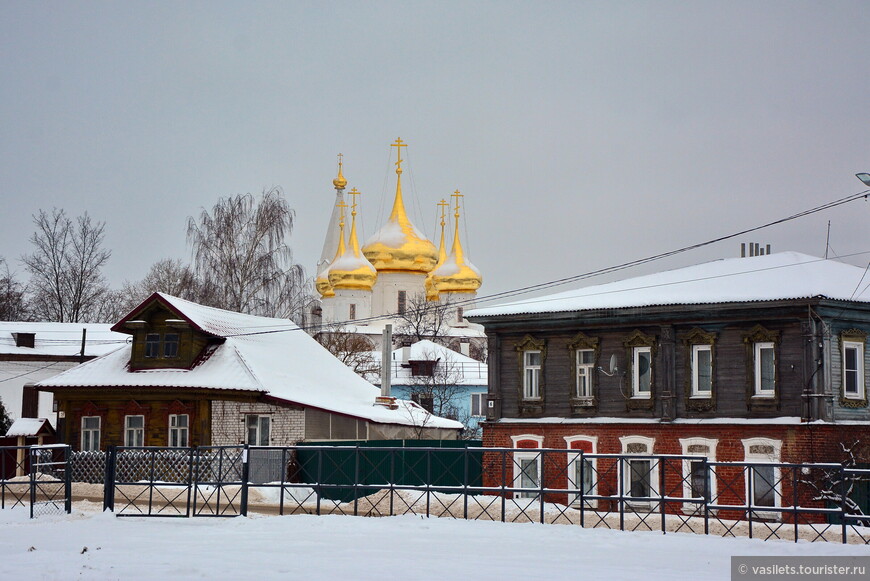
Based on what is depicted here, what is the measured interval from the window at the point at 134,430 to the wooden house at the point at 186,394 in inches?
1.2

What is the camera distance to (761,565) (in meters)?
14.6

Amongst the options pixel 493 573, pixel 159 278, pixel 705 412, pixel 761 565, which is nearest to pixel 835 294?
pixel 705 412

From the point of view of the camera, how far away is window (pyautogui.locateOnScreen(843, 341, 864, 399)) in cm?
2859

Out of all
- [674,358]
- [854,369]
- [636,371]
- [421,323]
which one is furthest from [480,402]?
[854,369]

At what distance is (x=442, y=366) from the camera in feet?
204

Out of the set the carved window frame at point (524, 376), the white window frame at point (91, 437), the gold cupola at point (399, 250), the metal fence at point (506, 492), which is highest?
the gold cupola at point (399, 250)

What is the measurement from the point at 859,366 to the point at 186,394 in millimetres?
18820

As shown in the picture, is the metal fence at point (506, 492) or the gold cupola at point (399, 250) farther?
the gold cupola at point (399, 250)

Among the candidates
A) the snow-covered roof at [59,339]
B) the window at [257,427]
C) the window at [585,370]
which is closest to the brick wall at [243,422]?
the window at [257,427]

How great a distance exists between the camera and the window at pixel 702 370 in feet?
97.5

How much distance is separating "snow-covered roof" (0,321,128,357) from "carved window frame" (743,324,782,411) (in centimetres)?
3355

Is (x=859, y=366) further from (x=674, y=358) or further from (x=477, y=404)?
(x=477, y=404)

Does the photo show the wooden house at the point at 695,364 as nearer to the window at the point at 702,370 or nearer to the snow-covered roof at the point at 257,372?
the window at the point at 702,370

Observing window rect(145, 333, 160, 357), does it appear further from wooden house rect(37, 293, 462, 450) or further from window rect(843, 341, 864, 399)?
window rect(843, 341, 864, 399)
